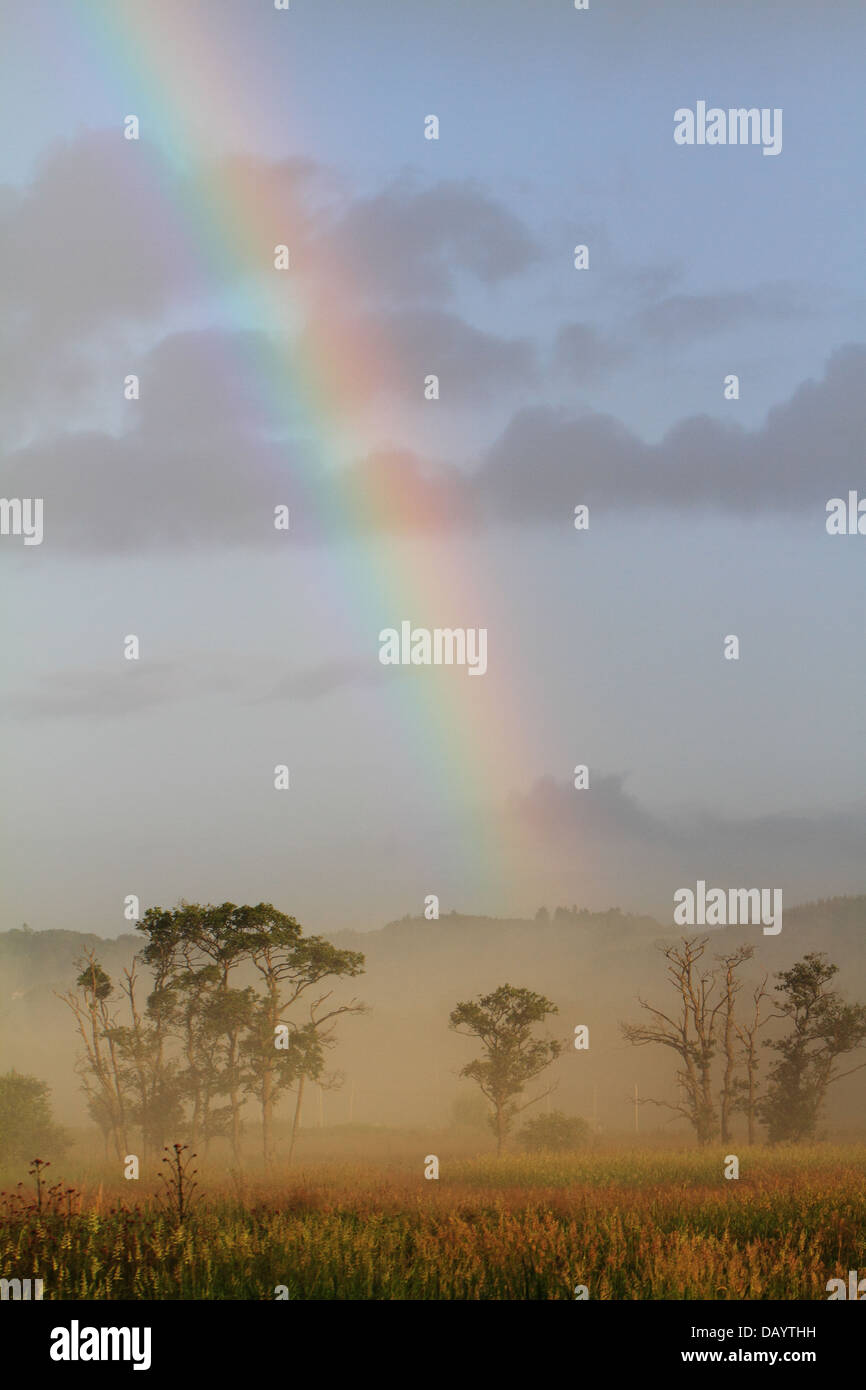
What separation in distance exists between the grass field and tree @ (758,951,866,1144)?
42955 millimetres

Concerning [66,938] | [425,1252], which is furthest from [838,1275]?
[66,938]

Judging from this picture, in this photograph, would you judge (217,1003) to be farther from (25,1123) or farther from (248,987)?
(25,1123)

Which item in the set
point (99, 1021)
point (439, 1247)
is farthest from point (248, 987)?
point (439, 1247)

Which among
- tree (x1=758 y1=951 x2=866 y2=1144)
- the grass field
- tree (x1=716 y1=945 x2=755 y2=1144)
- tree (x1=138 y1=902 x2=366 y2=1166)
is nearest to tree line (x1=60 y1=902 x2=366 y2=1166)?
tree (x1=138 y1=902 x2=366 y2=1166)

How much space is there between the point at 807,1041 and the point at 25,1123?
1752 inches

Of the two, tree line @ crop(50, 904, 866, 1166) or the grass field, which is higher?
tree line @ crop(50, 904, 866, 1166)

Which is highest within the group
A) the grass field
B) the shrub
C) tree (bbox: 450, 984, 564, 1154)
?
tree (bbox: 450, 984, 564, 1154)

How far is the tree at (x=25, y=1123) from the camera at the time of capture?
7112cm

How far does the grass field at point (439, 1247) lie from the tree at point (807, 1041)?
43.0 meters

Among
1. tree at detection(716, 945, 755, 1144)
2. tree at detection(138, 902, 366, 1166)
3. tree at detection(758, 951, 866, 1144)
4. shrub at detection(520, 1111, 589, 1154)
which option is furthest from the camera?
shrub at detection(520, 1111, 589, 1154)

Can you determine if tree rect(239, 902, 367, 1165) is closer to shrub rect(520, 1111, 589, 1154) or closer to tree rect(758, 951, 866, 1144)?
shrub rect(520, 1111, 589, 1154)

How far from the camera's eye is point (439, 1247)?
1861cm

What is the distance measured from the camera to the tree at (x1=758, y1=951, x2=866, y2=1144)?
67250 mm
